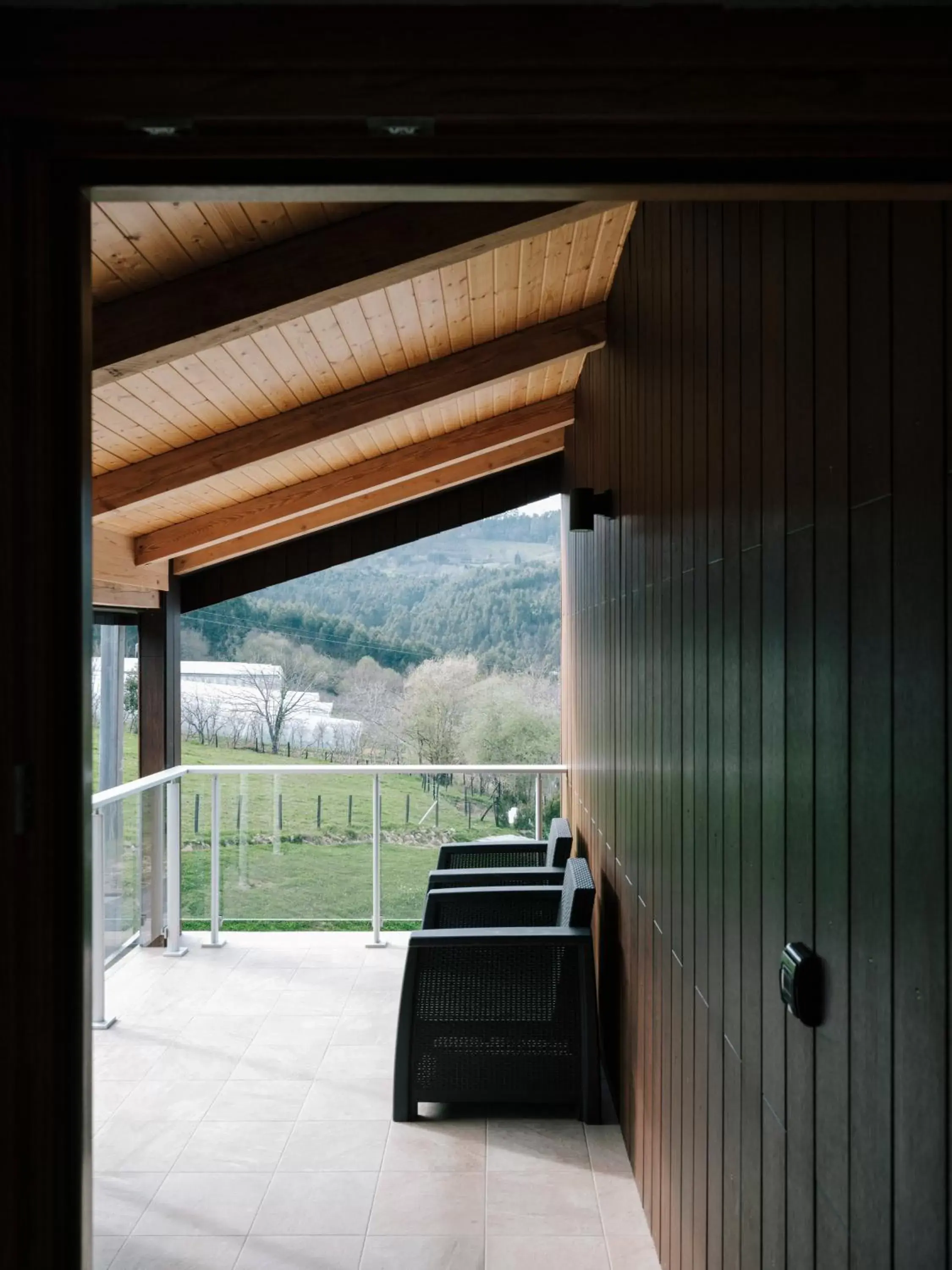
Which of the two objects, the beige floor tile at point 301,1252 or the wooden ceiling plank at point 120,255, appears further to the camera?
the beige floor tile at point 301,1252

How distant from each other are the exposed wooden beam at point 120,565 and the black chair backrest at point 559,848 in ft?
8.57

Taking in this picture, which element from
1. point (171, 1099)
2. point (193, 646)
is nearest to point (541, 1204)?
point (171, 1099)

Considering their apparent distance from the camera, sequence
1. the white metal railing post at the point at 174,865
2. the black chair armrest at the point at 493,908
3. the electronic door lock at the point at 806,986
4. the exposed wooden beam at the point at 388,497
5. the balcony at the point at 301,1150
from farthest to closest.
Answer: the exposed wooden beam at the point at 388,497
the white metal railing post at the point at 174,865
the black chair armrest at the point at 493,908
the balcony at the point at 301,1150
the electronic door lock at the point at 806,986

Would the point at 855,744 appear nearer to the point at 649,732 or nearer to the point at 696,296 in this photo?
the point at 696,296

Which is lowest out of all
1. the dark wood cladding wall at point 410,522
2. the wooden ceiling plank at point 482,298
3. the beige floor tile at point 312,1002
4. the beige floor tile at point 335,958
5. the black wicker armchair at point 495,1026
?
the beige floor tile at point 335,958

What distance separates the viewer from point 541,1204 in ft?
9.85

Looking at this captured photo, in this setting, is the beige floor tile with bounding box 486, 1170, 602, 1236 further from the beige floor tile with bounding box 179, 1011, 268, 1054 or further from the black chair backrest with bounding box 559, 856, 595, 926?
the beige floor tile with bounding box 179, 1011, 268, 1054

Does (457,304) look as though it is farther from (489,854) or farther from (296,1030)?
(296,1030)

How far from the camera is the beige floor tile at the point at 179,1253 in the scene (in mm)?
2688

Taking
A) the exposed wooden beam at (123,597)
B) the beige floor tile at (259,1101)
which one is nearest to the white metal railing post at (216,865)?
the exposed wooden beam at (123,597)

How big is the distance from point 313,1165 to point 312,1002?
1.56 m

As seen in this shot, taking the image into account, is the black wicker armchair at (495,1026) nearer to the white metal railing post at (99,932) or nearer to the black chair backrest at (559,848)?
the black chair backrest at (559,848)

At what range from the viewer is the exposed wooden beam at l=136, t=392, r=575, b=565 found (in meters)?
5.41

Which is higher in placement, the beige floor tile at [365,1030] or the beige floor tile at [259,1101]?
the beige floor tile at [259,1101]
